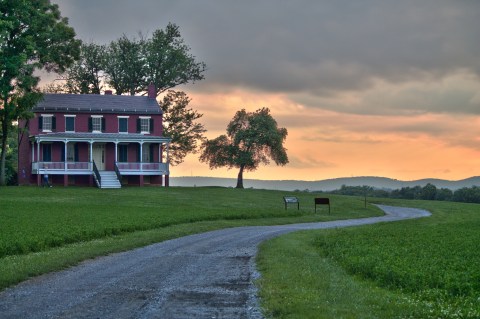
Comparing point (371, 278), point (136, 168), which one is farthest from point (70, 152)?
point (371, 278)

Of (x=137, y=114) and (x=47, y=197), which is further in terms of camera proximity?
(x=137, y=114)

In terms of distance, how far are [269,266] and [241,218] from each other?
2603 cm

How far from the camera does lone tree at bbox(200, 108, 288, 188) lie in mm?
89000

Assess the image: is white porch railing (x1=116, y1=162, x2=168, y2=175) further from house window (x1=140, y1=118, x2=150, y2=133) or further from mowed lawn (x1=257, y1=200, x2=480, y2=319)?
mowed lawn (x1=257, y1=200, x2=480, y2=319)

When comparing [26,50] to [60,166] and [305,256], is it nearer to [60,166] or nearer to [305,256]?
[60,166]

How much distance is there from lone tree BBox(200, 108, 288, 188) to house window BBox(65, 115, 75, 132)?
22566mm

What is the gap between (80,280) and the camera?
17.5 meters

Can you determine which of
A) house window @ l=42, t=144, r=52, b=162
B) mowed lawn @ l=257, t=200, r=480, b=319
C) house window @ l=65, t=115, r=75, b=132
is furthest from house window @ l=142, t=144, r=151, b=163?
mowed lawn @ l=257, t=200, r=480, b=319

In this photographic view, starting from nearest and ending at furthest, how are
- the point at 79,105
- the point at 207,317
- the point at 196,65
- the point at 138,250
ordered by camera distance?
the point at 207,317, the point at 138,250, the point at 79,105, the point at 196,65

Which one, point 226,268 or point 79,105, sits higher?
point 79,105

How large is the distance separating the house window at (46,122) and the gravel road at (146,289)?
5333cm

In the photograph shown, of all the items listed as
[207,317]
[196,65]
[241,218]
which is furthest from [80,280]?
[196,65]

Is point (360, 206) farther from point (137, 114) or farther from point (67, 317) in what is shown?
point (67, 317)

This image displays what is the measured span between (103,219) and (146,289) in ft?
71.9
